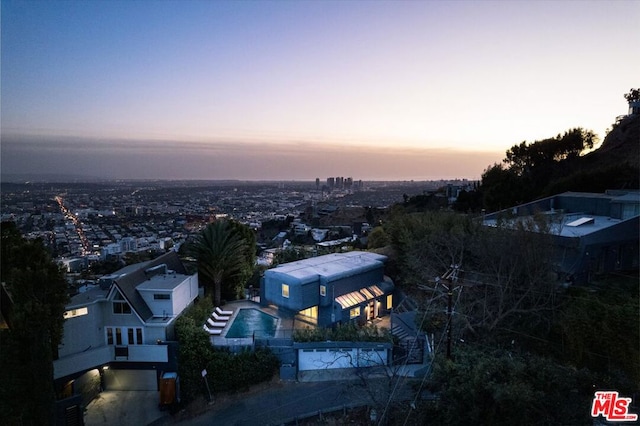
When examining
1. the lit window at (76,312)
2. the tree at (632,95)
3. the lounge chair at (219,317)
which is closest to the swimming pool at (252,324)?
the lounge chair at (219,317)

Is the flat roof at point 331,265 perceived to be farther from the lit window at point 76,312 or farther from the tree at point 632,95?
the tree at point 632,95

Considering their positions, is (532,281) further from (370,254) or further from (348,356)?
(370,254)

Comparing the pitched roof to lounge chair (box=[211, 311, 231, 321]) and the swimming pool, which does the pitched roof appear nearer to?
lounge chair (box=[211, 311, 231, 321])

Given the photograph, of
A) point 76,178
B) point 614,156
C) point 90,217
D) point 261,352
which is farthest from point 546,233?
point 76,178

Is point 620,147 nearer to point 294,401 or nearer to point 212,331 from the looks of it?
point 294,401

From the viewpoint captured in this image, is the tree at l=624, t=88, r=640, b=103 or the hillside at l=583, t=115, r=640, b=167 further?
the tree at l=624, t=88, r=640, b=103

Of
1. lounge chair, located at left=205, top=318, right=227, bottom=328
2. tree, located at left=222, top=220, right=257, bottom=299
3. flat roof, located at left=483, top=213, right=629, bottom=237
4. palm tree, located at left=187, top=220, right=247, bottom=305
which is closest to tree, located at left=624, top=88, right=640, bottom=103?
flat roof, located at left=483, top=213, right=629, bottom=237

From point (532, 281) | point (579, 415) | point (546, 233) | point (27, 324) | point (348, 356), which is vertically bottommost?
point (348, 356)
